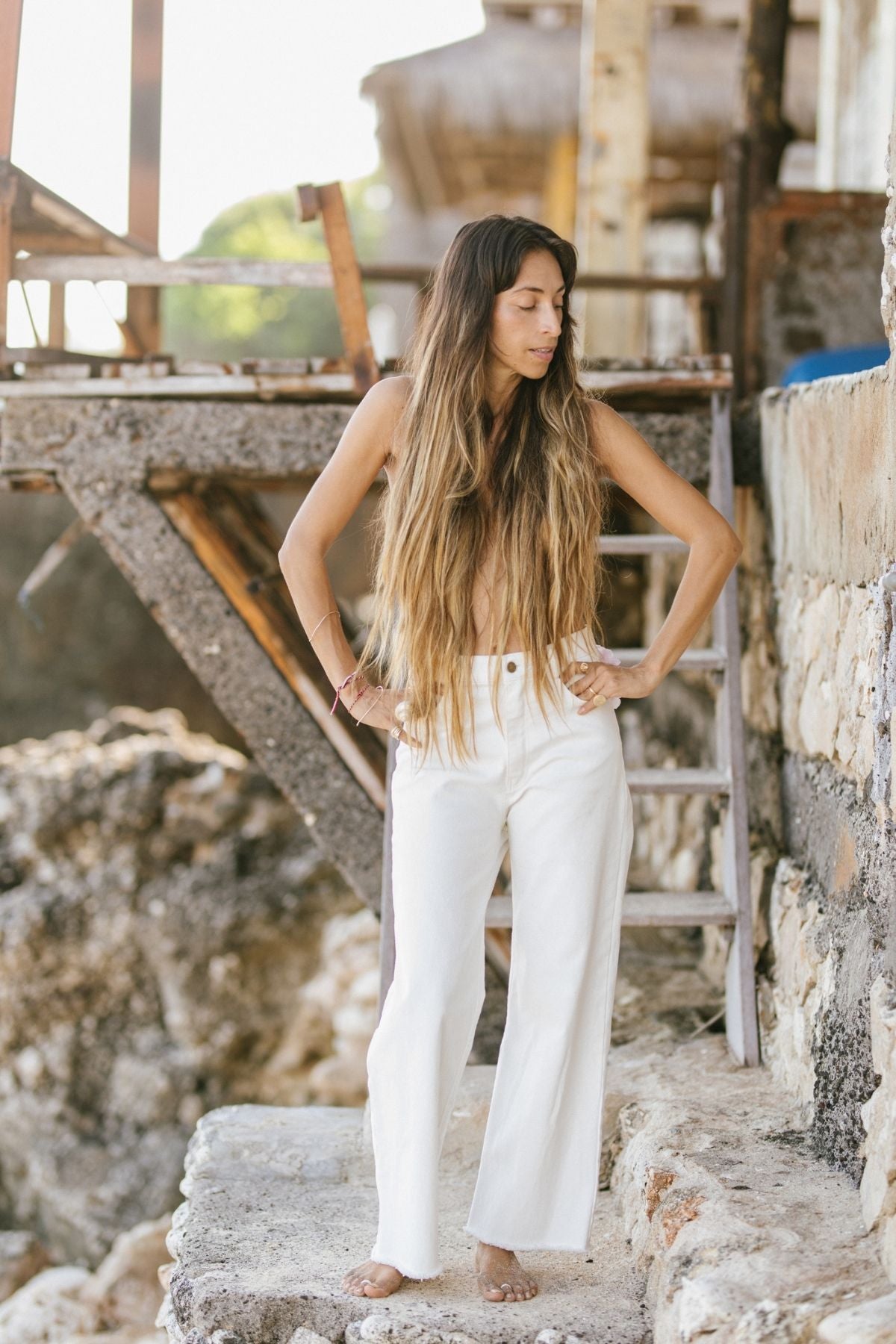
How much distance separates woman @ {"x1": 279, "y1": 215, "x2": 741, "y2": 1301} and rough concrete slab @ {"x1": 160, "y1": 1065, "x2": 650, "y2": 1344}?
0.08 metres

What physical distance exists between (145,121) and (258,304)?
22854 millimetres

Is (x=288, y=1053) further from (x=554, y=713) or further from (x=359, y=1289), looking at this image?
(x=554, y=713)

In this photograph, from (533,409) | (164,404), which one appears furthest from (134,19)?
(533,409)

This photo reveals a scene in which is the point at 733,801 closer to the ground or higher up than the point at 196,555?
closer to the ground

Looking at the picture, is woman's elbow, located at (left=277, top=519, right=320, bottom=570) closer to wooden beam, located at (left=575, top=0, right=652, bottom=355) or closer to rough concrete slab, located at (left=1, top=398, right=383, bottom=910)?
rough concrete slab, located at (left=1, top=398, right=383, bottom=910)

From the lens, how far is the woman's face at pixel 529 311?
251 cm

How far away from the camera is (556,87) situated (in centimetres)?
991

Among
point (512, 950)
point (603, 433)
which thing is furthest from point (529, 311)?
point (512, 950)

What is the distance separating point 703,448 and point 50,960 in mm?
3682

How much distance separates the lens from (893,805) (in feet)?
8.27

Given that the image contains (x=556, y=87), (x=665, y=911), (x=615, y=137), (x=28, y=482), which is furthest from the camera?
(x=556, y=87)

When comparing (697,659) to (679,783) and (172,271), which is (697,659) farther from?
(172,271)

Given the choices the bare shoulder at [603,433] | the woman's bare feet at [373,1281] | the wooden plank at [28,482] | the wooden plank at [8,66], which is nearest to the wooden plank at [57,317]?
the wooden plank at [28,482]

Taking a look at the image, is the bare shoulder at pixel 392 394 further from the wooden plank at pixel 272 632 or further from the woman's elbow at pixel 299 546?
the wooden plank at pixel 272 632
